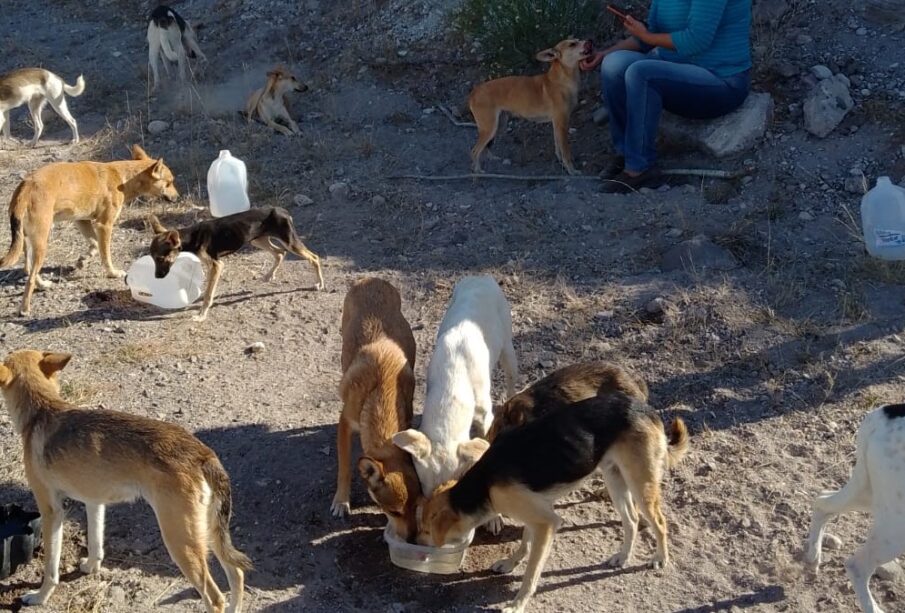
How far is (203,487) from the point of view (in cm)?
416

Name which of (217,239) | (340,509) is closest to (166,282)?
(217,239)

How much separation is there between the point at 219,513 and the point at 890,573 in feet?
10.3

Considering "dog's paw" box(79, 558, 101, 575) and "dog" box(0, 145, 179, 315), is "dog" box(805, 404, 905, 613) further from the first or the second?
"dog" box(0, 145, 179, 315)

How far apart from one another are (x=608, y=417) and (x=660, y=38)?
483cm

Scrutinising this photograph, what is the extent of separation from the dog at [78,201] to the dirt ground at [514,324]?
0.28m

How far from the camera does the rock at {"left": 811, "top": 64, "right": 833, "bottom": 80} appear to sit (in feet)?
29.2

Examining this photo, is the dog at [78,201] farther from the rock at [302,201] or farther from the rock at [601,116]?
the rock at [601,116]

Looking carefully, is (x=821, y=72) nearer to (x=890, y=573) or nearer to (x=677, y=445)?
(x=677, y=445)

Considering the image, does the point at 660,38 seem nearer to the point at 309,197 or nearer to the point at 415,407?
the point at 309,197

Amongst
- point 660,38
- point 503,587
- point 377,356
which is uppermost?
point 660,38

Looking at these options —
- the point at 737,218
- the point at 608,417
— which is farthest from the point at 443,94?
the point at 608,417

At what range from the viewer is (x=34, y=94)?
10.9 metres

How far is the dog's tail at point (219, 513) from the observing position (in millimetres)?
4195

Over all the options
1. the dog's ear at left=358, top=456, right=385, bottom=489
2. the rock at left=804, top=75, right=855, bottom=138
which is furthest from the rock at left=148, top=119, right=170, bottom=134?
the dog's ear at left=358, top=456, right=385, bottom=489
